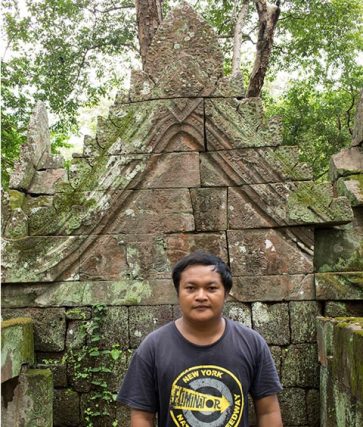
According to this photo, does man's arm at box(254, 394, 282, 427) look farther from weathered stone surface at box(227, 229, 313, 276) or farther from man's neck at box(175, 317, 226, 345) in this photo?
weathered stone surface at box(227, 229, 313, 276)

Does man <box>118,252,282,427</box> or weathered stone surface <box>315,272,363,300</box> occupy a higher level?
weathered stone surface <box>315,272,363,300</box>

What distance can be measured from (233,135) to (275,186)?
0.69 m

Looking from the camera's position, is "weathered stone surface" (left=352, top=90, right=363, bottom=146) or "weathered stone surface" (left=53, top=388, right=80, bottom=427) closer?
"weathered stone surface" (left=53, top=388, right=80, bottom=427)

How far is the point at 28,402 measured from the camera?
4.76 metres

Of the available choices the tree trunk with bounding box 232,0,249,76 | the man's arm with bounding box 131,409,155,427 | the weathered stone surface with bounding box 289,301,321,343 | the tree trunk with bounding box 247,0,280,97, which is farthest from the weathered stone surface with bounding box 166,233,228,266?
the tree trunk with bounding box 232,0,249,76

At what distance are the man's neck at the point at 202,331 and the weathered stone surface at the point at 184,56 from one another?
324cm

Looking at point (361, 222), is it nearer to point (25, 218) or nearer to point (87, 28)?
point (25, 218)

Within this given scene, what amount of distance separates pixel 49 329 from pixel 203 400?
122 inches

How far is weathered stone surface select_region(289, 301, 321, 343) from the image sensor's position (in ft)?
16.8

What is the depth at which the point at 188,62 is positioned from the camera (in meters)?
5.44

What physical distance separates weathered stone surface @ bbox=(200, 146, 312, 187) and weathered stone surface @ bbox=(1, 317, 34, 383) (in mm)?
2328

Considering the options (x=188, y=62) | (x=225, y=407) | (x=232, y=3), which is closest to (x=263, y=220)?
(x=188, y=62)

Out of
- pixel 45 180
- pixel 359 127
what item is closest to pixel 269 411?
pixel 359 127

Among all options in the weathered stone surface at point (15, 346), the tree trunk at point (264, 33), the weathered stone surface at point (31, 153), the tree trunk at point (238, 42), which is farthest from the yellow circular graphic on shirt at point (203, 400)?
the tree trunk at point (238, 42)
